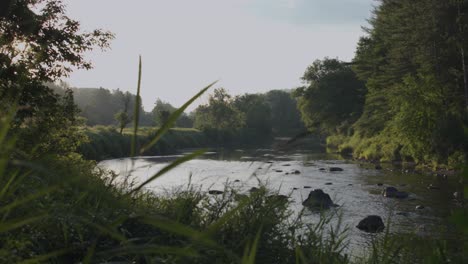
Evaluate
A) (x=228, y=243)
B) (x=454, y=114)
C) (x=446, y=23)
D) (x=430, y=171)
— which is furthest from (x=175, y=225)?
(x=446, y=23)

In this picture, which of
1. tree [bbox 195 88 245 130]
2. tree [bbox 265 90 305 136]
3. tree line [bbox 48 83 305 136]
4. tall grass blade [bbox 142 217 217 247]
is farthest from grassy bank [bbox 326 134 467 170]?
A: tree [bbox 265 90 305 136]

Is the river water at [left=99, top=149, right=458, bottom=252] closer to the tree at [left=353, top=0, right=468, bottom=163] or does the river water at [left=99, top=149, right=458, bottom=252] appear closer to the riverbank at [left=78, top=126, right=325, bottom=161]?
the riverbank at [left=78, top=126, right=325, bottom=161]

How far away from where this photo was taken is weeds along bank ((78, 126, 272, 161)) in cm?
3466

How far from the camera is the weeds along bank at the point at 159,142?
3466cm

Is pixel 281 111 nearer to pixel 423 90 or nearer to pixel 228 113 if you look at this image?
pixel 228 113

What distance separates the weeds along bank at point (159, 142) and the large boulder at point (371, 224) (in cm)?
703

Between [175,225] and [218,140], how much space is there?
79.0 m

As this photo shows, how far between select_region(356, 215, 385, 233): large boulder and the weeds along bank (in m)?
7.03

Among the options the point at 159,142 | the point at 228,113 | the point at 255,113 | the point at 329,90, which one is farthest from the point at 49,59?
the point at 255,113

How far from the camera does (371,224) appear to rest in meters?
13.8

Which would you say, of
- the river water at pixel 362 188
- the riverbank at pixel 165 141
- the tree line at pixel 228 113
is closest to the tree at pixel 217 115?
the tree line at pixel 228 113

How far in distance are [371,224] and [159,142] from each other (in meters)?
37.7

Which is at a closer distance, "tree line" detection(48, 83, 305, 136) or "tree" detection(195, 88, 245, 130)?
"tree line" detection(48, 83, 305, 136)

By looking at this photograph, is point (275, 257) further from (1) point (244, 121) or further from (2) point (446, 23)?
(1) point (244, 121)
